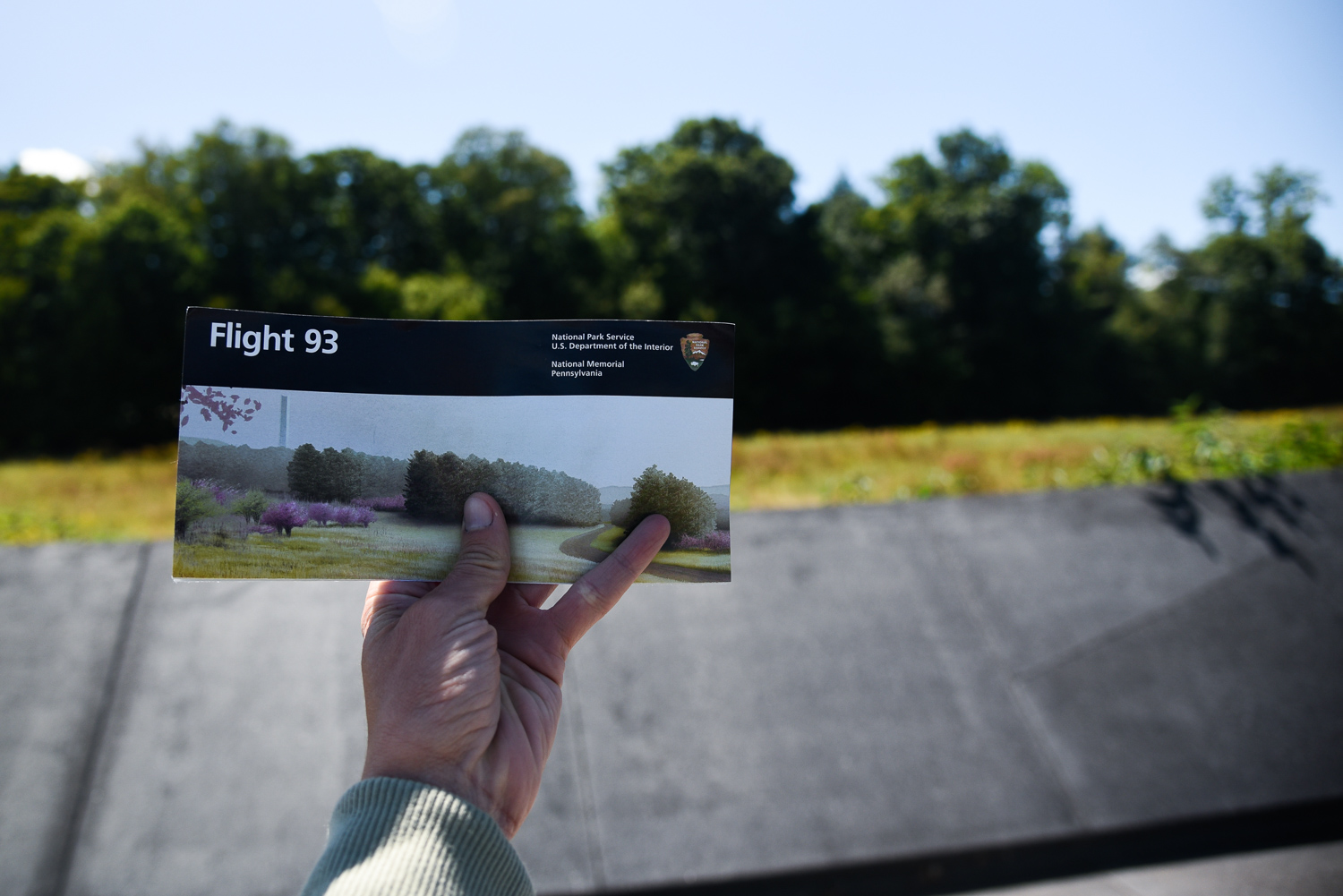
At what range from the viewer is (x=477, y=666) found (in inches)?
53.3

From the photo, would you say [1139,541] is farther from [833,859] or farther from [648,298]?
[648,298]

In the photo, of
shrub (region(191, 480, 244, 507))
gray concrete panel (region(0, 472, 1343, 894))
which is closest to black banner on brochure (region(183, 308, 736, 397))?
shrub (region(191, 480, 244, 507))

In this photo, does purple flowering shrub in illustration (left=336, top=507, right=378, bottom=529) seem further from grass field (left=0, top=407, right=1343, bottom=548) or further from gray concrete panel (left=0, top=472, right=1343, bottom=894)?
grass field (left=0, top=407, right=1343, bottom=548)

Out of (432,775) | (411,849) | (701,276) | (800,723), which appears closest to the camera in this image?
(411,849)

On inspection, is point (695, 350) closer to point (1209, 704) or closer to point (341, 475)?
point (341, 475)

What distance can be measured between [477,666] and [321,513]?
1.37 feet

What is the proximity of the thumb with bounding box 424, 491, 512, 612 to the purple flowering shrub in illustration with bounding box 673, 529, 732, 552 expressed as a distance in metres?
0.34

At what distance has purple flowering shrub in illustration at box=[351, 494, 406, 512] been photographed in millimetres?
1447

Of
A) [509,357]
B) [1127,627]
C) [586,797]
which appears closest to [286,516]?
[509,357]

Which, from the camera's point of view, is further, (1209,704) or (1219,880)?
(1209,704)

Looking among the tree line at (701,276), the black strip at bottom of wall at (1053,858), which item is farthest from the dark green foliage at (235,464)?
the tree line at (701,276)

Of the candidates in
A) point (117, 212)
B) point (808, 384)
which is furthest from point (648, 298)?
point (117, 212)

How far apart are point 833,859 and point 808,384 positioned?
20815mm

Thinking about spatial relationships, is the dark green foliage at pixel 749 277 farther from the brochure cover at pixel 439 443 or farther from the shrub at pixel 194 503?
the shrub at pixel 194 503
